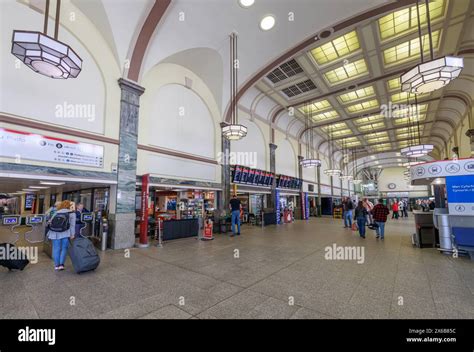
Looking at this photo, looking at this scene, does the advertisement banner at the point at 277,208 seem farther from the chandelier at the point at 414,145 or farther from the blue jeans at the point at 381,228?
the chandelier at the point at 414,145

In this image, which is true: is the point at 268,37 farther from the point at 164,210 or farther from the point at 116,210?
the point at 164,210

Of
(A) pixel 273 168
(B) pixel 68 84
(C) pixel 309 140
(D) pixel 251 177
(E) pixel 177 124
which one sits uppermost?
(C) pixel 309 140

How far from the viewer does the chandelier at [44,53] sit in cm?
318

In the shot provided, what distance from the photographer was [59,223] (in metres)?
4.07

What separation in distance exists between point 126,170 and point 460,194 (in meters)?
8.81

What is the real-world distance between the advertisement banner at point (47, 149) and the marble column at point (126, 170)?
0.65 metres

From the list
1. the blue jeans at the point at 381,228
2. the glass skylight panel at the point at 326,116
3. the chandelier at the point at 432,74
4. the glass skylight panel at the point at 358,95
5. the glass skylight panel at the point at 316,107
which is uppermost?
the glass skylight panel at the point at 358,95

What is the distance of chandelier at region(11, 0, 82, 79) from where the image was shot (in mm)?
3177

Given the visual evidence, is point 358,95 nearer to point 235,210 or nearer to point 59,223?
point 235,210

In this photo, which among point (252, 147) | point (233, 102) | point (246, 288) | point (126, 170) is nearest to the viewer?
point (246, 288)

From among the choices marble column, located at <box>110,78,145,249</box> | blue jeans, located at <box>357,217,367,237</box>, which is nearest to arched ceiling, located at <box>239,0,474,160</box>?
marble column, located at <box>110,78,145,249</box>

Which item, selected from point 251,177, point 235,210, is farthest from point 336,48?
point 235,210

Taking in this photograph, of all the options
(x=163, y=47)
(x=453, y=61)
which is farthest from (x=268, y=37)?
(x=453, y=61)

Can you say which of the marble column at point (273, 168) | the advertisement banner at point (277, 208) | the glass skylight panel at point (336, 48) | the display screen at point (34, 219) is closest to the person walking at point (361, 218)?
the advertisement banner at point (277, 208)
